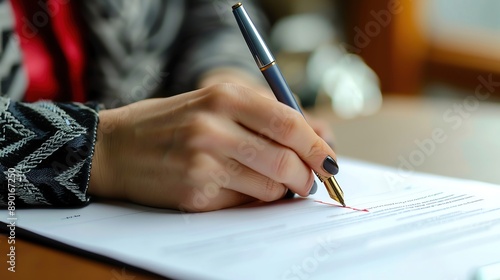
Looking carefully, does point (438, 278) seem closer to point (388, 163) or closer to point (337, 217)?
point (337, 217)

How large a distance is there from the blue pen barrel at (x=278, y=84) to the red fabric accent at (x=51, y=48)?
1.25 feet

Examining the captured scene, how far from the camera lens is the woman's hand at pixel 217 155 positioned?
0.50 m

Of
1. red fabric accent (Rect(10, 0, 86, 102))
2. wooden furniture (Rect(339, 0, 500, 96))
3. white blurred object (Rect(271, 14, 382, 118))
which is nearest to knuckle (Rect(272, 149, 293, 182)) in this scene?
red fabric accent (Rect(10, 0, 86, 102))

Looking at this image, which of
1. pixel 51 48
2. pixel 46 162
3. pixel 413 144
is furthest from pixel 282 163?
pixel 51 48

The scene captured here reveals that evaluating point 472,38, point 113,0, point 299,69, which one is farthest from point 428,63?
point 113,0

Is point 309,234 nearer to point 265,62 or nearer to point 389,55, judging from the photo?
point 265,62

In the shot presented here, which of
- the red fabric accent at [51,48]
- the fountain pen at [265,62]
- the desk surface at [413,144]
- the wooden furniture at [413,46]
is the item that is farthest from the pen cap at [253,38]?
the wooden furniture at [413,46]

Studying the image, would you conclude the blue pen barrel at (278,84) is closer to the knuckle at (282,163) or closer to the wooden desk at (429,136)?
the knuckle at (282,163)

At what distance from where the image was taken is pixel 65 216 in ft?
1.61

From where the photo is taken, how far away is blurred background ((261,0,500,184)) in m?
1.24

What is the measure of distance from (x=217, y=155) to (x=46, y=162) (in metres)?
0.13

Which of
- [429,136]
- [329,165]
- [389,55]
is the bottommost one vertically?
[389,55]

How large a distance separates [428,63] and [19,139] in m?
1.32

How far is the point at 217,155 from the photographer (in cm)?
50
